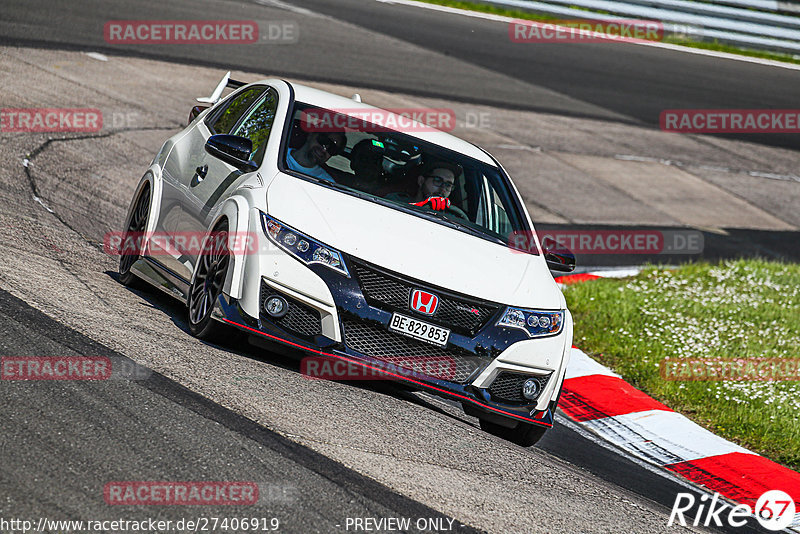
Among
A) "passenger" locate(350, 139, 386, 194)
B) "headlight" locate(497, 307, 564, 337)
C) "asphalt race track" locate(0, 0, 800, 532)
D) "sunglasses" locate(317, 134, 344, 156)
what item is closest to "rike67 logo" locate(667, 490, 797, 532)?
"asphalt race track" locate(0, 0, 800, 532)

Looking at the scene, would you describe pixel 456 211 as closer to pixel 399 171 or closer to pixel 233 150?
pixel 399 171

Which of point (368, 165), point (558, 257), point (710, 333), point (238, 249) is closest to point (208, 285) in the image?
point (238, 249)

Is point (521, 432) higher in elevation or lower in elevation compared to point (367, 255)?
lower

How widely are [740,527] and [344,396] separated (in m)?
2.35

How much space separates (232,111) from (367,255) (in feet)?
7.62

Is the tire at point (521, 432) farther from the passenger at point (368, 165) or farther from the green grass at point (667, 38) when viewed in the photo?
the green grass at point (667, 38)

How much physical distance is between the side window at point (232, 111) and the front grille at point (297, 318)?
2.03 m

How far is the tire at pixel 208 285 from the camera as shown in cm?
605

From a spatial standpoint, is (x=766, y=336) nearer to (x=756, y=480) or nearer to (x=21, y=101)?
(x=756, y=480)

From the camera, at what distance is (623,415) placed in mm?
7797

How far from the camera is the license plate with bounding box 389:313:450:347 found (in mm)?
5824

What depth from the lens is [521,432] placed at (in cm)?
647

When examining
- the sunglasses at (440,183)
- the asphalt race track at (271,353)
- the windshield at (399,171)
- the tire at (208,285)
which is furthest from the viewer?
the sunglasses at (440,183)

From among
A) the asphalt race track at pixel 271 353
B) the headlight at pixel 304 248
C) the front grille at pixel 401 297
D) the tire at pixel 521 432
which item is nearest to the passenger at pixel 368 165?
the headlight at pixel 304 248
